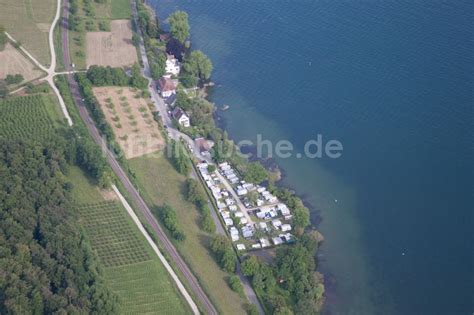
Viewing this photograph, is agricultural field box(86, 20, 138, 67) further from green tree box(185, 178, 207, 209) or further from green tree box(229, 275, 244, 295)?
green tree box(229, 275, 244, 295)

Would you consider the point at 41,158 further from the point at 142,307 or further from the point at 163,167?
the point at 142,307

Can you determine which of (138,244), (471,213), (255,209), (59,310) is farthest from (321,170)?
(59,310)

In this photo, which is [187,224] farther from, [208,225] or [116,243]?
[116,243]

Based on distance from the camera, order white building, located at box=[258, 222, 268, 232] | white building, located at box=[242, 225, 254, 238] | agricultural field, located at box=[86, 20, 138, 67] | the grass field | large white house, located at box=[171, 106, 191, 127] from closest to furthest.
→ 1. the grass field
2. white building, located at box=[242, 225, 254, 238]
3. white building, located at box=[258, 222, 268, 232]
4. large white house, located at box=[171, 106, 191, 127]
5. agricultural field, located at box=[86, 20, 138, 67]

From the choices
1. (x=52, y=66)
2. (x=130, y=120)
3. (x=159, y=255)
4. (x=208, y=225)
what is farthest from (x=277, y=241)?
(x=52, y=66)

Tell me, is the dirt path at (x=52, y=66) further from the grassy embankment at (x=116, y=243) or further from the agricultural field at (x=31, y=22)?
the grassy embankment at (x=116, y=243)

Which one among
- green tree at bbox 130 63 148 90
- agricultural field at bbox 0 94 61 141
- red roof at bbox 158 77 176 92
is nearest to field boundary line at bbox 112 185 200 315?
agricultural field at bbox 0 94 61 141

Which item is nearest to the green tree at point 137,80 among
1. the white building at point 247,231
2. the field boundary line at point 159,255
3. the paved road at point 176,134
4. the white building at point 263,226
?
the paved road at point 176,134
